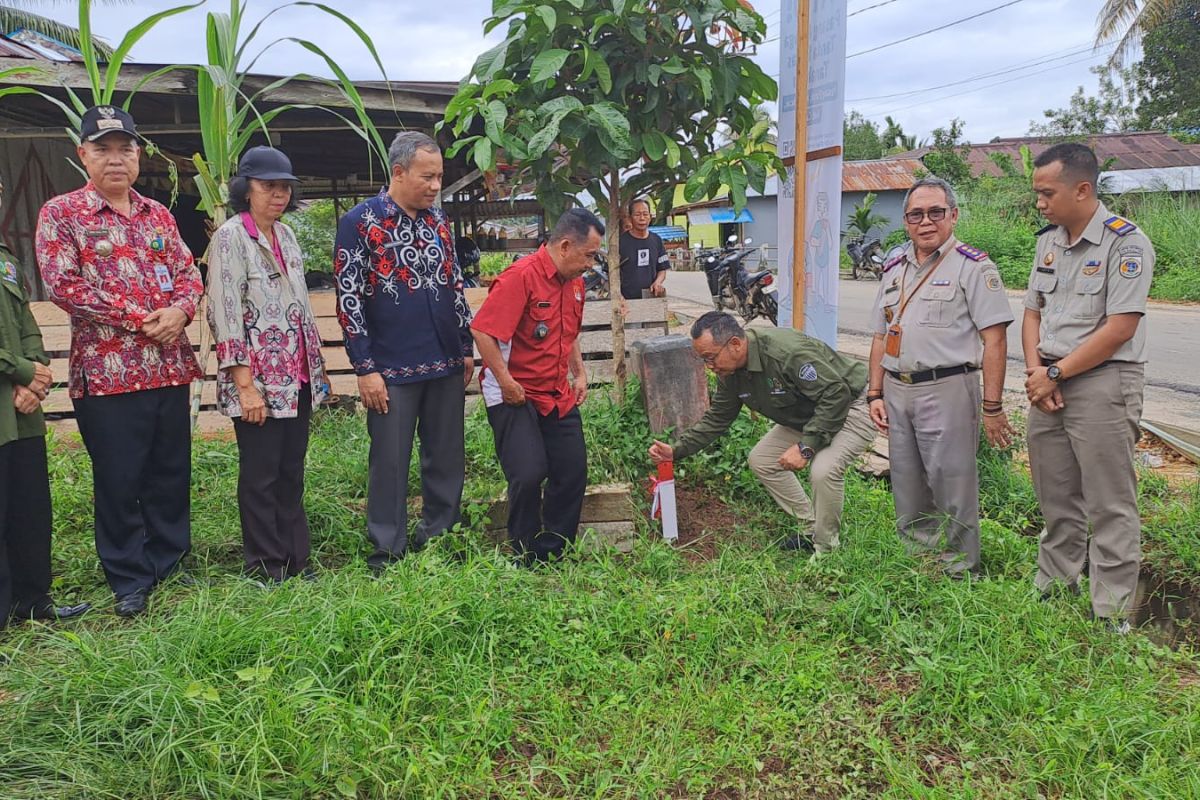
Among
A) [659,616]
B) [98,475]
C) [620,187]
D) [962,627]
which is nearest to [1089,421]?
[962,627]

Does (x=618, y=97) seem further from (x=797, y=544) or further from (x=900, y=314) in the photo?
(x=797, y=544)

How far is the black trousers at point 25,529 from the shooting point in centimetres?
295

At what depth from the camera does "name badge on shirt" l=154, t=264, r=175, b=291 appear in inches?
123

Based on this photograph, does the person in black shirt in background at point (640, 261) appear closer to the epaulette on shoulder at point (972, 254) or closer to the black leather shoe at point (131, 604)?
the epaulette on shoulder at point (972, 254)

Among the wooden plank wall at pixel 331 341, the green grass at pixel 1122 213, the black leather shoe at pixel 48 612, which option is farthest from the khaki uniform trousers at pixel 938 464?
the green grass at pixel 1122 213

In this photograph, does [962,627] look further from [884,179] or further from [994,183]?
[884,179]

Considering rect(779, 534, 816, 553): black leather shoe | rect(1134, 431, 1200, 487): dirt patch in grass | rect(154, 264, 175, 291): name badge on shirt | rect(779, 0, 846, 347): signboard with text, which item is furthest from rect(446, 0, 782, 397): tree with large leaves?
rect(1134, 431, 1200, 487): dirt patch in grass

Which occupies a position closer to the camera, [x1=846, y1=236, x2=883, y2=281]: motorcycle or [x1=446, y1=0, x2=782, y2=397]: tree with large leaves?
[x1=446, y1=0, x2=782, y2=397]: tree with large leaves

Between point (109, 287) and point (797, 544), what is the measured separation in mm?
3072

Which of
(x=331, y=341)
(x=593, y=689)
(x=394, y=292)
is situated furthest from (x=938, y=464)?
(x=331, y=341)

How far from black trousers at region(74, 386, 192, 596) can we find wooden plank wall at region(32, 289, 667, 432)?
2145 millimetres

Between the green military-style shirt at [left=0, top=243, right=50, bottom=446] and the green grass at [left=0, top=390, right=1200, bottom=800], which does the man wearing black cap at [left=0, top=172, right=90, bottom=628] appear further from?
the green grass at [left=0, top=390, right=1200, bottom=800]

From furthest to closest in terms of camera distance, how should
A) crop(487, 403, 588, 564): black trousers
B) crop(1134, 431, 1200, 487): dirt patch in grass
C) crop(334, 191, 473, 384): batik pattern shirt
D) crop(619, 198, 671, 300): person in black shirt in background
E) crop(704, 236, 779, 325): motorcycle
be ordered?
1. crop(704, 236, 779, 325): motorcycle
2. crop(619, 198, 671, 300): person in black shirt in background
3. crop(1134, 431, 1200, 487): dirt patch in grass
4. crop(487, 403, 588, 564): black trousers
5. crop(334, 191, 473, 384): batik pattern shirt

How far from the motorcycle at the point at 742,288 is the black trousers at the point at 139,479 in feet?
26.7
